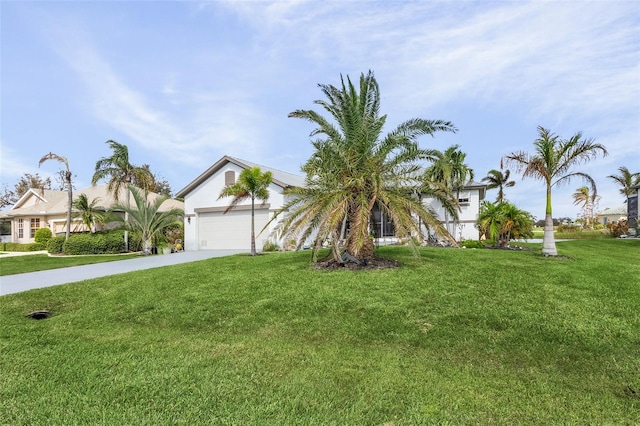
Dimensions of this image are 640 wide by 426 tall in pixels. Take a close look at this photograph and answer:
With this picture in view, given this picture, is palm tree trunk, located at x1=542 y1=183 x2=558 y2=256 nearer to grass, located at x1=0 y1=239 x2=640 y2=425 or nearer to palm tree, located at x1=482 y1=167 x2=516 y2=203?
grass, located at x1=0 y1=239 x2=640 y2=425

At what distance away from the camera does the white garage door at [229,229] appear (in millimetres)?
19953

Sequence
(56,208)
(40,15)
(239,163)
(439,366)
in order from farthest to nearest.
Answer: (56,208) < (239,163) < (40,15) < (439,366)

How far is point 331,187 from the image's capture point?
10516 millimetres

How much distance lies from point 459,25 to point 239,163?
43.4 ft

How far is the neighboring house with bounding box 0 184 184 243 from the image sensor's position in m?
26.6

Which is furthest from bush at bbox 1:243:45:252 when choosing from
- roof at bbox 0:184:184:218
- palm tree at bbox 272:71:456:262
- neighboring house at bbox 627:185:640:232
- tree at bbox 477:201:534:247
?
neighboring house at bbox 627:185:640:232

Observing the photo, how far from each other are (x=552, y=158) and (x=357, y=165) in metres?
7.36

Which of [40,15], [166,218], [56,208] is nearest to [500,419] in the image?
[40,15]

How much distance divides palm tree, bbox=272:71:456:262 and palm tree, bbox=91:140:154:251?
49.0 ft

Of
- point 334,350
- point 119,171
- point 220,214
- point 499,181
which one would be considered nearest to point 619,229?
point 499,181

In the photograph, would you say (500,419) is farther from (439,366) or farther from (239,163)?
(239,163)

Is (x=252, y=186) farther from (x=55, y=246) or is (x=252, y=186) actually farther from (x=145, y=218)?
(x=55, y=246)

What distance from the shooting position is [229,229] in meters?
20.7

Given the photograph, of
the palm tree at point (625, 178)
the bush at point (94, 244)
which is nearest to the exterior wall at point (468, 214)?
the palm tree at point (625, 178)
